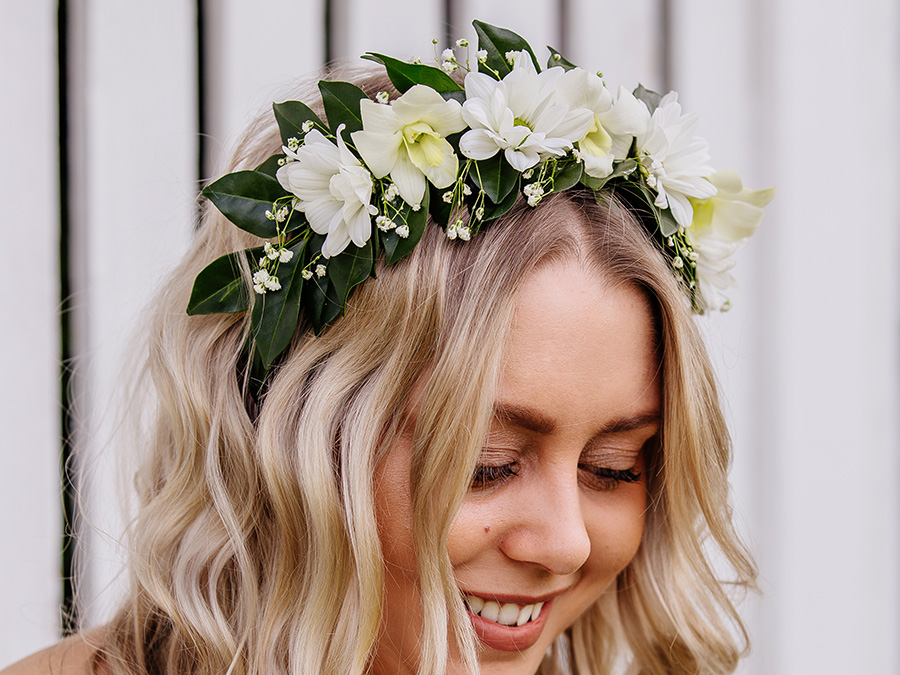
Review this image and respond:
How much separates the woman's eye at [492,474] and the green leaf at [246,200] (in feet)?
1.13

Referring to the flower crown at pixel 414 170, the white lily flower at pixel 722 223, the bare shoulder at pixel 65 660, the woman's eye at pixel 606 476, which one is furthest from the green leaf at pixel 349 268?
the bare shoulder at pixel 65 660

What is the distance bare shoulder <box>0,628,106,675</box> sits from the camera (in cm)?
94

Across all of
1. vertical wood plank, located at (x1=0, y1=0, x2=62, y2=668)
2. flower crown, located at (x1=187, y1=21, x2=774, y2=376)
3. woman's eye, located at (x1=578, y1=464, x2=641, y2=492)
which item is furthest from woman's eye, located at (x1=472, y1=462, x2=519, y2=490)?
vertical wood plank, located at (x1=0, y1=0, x2=62, y2=668)

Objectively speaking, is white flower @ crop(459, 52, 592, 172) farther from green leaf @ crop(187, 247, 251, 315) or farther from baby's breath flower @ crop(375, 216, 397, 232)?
green leaf @ crop(187, 247, 251, 315)

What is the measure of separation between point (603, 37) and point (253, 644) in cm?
129

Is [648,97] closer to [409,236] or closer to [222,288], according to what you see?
[409,236]

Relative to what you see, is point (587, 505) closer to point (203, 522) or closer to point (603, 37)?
point (203, 522)

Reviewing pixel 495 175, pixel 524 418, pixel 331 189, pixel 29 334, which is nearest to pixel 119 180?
pixel 29 334

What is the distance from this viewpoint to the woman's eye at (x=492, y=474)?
0.84 metres

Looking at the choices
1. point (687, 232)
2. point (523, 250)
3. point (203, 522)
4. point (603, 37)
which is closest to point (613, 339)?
point (523, 250)

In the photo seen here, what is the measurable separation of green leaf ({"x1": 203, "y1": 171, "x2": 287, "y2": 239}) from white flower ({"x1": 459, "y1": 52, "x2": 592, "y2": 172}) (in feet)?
0.75

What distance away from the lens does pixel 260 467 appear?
884 millimetres

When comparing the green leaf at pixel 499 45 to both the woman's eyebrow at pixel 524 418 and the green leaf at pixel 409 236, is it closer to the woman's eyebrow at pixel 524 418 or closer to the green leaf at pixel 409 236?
the green leaf at pixel 409 236

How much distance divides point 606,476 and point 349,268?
0.39 m
